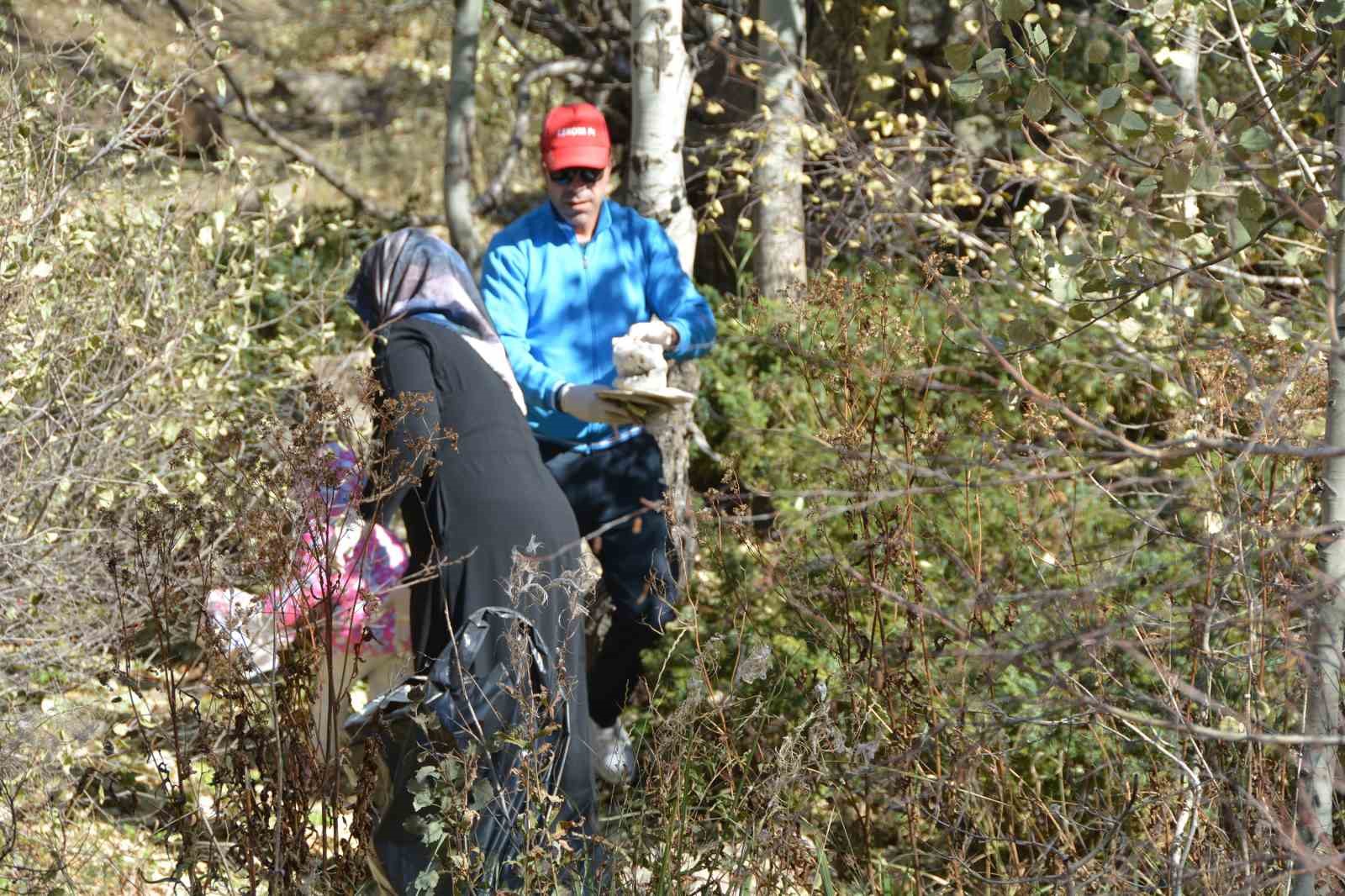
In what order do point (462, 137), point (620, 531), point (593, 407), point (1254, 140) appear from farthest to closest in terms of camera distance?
1. point (462, 137)
2. point (620, 531)
3. point (593, 407)
4. point (1254, 140)

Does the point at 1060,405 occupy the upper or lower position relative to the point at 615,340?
upper

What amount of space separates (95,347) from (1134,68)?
3.25 metres

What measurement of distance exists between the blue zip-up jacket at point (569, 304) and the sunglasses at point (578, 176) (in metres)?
0.10

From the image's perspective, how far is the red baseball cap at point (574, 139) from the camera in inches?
176

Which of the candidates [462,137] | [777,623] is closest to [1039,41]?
[777,623]

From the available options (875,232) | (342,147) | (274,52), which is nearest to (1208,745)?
(875,232)

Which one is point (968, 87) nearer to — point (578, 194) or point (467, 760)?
point (467, 760)

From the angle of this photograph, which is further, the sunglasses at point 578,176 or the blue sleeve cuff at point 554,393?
the sunglasses at point 578,176

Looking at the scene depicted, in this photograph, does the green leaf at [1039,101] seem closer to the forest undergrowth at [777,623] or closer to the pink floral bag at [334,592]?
the forest undergrowth at [777,623]

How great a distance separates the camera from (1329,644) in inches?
85.7

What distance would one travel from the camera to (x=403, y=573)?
4.05 meters

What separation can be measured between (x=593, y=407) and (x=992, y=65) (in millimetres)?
1835

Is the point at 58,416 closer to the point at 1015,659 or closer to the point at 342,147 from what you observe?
the point at 1015,659

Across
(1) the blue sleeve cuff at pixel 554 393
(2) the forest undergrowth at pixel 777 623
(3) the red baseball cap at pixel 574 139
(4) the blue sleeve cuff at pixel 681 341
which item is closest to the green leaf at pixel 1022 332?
(2) the forest undergrowth at pixel 777 623
